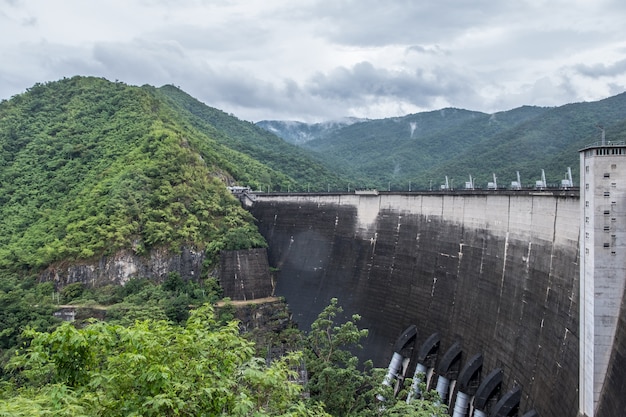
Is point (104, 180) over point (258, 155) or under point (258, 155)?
under

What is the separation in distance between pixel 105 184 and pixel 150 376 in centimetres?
3565

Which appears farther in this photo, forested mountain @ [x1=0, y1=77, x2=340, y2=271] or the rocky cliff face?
forested mountain @ [x1=0, y1=77, x2=340, y2=271]

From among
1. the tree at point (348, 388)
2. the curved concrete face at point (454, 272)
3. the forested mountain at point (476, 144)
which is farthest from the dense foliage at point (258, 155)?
the tree at point (348, 388)

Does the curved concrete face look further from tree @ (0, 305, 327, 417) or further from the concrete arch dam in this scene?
tree @ (0, 305, 327, 417)

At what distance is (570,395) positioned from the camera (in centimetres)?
1433

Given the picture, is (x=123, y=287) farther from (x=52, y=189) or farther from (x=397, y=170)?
(x=397, y=170)

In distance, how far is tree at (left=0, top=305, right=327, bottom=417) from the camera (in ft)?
19.9

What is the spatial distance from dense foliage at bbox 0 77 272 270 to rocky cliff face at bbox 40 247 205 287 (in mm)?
586

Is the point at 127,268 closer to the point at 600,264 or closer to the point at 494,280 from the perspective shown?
the point at 494,280

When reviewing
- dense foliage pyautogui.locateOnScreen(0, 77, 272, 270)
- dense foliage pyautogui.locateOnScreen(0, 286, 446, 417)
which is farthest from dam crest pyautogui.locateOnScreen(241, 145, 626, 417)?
dense foliage pyautogui.locateOnScreen(0, 286, 446, 417)

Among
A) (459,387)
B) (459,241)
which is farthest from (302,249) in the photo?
(459,387)

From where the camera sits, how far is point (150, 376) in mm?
6051

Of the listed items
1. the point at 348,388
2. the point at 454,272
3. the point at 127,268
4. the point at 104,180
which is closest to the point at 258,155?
the point at 104,180

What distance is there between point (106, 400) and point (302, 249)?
94.9 ft
